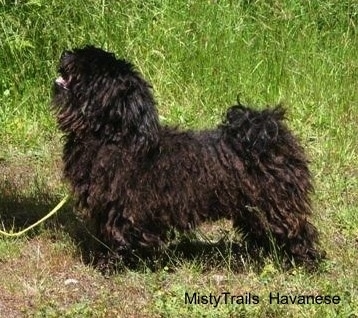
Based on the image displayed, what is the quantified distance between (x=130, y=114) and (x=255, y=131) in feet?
2.36

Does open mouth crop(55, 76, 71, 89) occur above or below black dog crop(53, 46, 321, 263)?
above

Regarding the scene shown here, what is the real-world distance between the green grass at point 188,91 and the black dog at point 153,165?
33 cm

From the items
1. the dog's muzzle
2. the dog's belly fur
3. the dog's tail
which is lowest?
the dog's belly fur

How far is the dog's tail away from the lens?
488 centimetres

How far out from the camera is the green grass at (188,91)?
511 cm

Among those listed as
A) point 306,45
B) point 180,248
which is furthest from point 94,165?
point 306,45

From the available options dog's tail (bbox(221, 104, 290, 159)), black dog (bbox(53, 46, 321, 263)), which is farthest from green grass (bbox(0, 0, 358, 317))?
dog's tail (bbox(221, 104, 290, 159))

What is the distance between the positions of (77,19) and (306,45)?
7.34 ft

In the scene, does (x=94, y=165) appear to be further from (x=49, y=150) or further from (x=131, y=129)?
(x=49, y=150)

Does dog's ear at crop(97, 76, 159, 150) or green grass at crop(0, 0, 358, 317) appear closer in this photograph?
dog's ear at crop(97, 76, 159, 150)

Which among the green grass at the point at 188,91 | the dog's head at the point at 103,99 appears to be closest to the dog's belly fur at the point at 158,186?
the dog's head at the point at 103,99

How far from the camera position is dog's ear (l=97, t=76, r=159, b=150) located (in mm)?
4840

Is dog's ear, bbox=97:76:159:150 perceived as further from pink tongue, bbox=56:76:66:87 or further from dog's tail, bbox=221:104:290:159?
dog's tail, bbox=221:104:290:159

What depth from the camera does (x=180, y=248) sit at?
5402 mm
